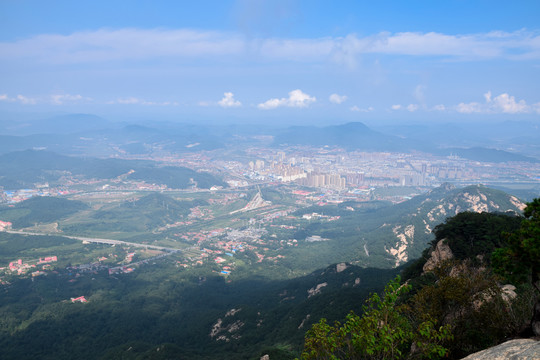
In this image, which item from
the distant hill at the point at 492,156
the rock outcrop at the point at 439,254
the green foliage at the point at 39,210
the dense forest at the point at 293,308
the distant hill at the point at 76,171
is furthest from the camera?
the distant hill at the point at 492,156

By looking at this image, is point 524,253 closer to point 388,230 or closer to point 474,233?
point 474,233

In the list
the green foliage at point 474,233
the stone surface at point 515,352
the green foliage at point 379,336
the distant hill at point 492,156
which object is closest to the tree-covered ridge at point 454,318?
the green foliage at point 379,336

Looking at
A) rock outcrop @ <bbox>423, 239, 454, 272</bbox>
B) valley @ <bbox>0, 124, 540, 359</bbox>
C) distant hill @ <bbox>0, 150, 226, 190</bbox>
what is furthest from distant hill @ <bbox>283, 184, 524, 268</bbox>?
distant hill @ <bbox>0, 150, 226, 190</bbox>

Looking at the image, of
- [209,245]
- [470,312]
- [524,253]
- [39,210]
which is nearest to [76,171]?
[39,210]

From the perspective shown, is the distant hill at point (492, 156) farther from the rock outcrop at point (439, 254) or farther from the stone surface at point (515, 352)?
the stone surface at point (515, 352)

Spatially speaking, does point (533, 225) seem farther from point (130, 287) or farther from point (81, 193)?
point (81, 193)

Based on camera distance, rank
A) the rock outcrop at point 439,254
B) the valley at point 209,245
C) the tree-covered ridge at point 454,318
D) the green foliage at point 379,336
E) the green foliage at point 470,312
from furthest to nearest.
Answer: the valley at point 209,245 < the rock outcrop at point 439,254 < the green foliage at point 470,312 < the green foliage at point 379,336 < the tree-covered ridge at point 454,318

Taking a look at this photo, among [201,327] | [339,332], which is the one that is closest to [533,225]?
[339,332]
